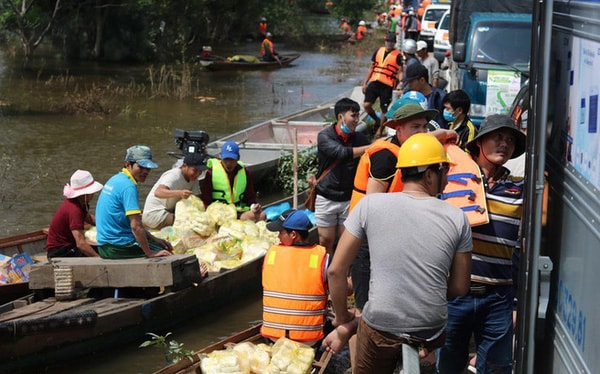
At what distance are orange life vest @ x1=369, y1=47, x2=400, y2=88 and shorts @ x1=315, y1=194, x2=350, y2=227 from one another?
315 inches

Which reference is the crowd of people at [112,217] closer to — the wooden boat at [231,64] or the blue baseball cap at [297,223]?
the blue baseball cap at [297,223]

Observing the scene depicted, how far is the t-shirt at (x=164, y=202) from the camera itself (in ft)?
33.3

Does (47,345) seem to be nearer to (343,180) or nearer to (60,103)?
(343,180)

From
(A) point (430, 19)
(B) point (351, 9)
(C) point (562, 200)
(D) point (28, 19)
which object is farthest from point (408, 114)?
(B) point (351, 9)

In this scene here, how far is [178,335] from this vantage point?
8.63 m

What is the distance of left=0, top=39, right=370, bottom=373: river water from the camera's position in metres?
9.09

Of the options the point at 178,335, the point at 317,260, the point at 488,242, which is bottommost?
the point at 178,335

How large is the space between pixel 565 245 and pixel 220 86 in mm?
26691

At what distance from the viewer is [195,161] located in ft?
33.2

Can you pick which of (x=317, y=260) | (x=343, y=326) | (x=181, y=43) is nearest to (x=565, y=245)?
(x=343, y=326)

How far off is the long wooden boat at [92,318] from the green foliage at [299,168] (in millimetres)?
5005

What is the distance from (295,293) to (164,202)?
4148 mm

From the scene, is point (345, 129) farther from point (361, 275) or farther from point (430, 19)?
point (430, 19)

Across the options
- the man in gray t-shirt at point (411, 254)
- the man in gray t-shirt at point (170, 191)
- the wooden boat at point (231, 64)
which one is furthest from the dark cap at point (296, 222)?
the wooden boat at point (231, 64)
